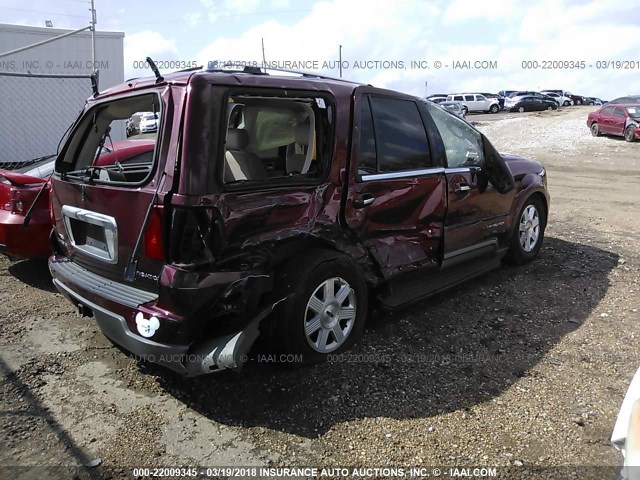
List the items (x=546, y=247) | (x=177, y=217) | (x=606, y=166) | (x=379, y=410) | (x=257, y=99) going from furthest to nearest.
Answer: (x=606, y=166)
(x=546, y=247)
(x=257, y=99)
(x=379, y=410)
(x=177, y=217)

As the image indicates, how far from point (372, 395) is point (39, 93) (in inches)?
447

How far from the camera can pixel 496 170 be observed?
4867 millimetres

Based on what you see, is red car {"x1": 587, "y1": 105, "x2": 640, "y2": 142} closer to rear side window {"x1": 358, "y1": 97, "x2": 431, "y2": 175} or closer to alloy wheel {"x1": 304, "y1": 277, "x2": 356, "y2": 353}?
rear side window {"x1": 358, "y1": 97, "x2": 431, "y2": 175}

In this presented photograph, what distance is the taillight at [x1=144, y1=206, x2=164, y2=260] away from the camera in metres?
2.80

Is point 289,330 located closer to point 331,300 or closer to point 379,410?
point 331,300

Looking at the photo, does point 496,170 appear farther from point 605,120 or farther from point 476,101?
point 476,101

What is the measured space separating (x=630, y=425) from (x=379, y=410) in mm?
1433

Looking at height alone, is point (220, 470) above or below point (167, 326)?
below

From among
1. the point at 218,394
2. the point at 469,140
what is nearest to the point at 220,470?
the point at 218,394

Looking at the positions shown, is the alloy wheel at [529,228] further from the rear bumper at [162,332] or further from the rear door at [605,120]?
the rear door at [605,120]

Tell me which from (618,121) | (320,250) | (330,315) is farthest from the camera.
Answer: (618,121)

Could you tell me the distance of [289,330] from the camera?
125 inches

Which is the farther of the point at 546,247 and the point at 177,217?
the point at 546,247

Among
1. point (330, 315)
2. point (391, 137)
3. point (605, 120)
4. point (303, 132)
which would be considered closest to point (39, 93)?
point (303, 132)
